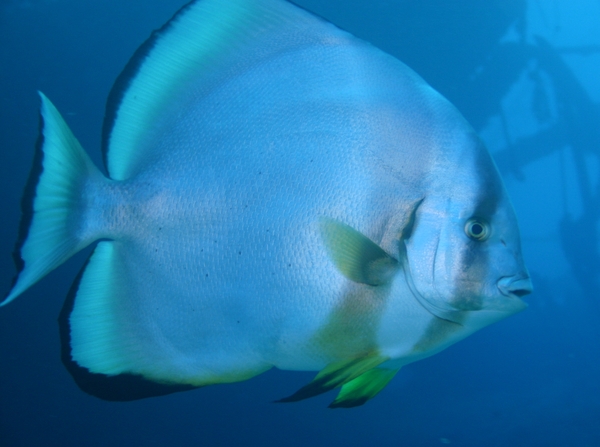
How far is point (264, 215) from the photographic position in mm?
854

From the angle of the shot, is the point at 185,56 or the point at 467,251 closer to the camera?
the point at 467,251

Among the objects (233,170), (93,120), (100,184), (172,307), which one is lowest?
(93,120)

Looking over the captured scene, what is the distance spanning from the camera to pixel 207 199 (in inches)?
34.6

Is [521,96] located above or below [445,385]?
above

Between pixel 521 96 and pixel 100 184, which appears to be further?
pixel 521 96

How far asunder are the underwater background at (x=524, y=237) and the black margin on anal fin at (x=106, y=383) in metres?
5.49

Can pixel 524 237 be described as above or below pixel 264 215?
below

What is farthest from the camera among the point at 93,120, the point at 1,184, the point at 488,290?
the point at 93,120

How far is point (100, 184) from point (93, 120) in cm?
753

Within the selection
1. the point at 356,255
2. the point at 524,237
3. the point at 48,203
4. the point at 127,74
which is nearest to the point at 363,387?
the point at 356,255

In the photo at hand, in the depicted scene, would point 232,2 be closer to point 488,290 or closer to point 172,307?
point 172,307

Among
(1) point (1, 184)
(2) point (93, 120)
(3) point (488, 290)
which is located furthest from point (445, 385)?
(1) point (1, 184)

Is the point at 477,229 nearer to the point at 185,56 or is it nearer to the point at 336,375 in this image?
the point at 336,375

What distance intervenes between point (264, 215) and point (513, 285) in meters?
0.58
